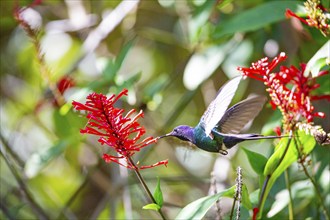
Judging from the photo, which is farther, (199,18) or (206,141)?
(199,18)

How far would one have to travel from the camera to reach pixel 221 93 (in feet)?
3.09

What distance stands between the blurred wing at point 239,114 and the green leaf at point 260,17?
37cm

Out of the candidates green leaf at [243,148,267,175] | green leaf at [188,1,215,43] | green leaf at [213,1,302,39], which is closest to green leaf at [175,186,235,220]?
green leaf at [243,148,267,175]

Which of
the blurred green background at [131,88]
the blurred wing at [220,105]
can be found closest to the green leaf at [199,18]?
the blurred green background at [131,88]

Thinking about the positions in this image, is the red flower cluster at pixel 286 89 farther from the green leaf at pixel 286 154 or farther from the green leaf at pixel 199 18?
the green leaf at pixel 199 18

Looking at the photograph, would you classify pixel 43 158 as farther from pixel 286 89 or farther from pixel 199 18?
pixel 286 89

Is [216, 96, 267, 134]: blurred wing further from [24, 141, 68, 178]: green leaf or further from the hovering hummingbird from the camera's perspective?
[24, 141, 68, 178]: green leaf

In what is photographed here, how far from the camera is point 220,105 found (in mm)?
924

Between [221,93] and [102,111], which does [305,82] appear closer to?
[221,93]

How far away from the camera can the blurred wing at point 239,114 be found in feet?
3.41

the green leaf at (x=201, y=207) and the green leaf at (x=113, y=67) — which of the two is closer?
the green leaf at (x=201, y=207)

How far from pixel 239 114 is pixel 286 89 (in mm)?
78

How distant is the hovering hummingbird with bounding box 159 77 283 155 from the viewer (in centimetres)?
93

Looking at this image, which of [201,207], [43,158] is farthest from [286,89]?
[43,158]
